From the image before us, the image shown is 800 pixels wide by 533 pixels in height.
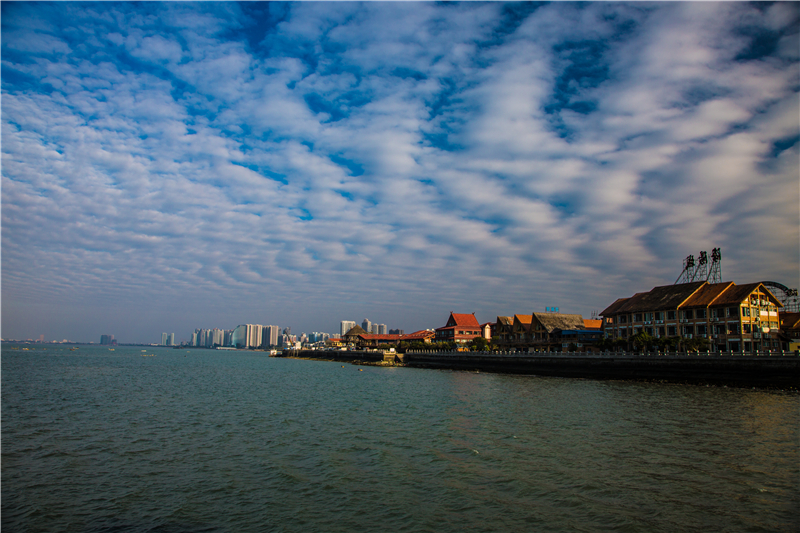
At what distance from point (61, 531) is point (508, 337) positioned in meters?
102

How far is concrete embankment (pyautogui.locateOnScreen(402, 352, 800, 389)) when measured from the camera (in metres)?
41.0

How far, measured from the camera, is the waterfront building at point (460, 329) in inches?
4719

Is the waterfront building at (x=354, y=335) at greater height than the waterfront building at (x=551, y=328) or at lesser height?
lesser

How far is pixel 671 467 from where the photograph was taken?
16922 mm

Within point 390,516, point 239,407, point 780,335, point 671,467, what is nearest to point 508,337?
point 780,335

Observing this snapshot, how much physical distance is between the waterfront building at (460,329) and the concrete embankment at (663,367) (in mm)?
36272

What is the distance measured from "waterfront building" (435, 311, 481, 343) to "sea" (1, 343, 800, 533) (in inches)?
3474

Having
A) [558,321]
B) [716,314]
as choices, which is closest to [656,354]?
[716,314]

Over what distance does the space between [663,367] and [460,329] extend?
234ft

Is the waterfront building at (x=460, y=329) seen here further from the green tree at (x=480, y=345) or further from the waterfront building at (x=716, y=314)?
the waterfront building at (x=716, y=314)

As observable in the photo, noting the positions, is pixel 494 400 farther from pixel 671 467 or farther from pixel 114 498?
pixel 114 498

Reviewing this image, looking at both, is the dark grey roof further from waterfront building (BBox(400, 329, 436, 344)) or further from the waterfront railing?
waterfront building (BBox(400, 329, 436, 344))

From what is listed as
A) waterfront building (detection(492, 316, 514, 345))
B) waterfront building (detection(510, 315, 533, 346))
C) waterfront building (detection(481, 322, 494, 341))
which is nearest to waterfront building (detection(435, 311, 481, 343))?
waterfront building (detection(481, 322, 494, 341))

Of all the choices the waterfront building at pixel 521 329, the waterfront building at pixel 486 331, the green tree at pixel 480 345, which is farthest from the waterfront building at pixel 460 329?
the green tree at pixel 480 345
